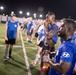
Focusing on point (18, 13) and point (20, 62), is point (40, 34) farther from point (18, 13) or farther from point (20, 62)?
point (18, 13)

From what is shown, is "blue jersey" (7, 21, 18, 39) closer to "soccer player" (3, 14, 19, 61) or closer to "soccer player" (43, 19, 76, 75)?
"soccer player" (3, 14, 19, 61)

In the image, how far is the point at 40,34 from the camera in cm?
948

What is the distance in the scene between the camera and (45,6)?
268 feet

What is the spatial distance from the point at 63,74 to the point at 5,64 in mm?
5785

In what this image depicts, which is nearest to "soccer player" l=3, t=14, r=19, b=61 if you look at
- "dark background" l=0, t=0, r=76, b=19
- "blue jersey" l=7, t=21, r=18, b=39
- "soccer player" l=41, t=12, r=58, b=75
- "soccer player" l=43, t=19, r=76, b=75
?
"blue jersey" l=7, t=21, r=18, b=39

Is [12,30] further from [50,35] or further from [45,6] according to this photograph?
[45,6]

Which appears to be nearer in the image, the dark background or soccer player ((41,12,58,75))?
soccer player ((41,12,58,75))

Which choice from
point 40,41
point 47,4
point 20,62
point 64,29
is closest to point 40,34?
point 40,41

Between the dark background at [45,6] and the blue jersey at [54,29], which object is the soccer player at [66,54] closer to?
the blue jersey at [54,29]

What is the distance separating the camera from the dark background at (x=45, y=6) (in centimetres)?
7462

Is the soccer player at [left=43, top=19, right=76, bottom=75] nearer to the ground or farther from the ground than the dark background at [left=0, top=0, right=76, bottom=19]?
nearer to the ground

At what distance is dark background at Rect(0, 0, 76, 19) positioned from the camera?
7462 centimetres

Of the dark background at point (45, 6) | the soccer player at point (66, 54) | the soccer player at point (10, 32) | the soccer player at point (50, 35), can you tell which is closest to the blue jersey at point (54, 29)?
the soccer player at point (50, 35)

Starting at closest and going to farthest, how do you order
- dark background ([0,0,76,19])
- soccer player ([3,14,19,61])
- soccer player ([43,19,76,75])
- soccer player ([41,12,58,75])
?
soccer player ([43,19,76,75]), soccer player ([41,12,58,75]), soccer player ([3,14,19,61]), dark background ([0,0,76,19])
